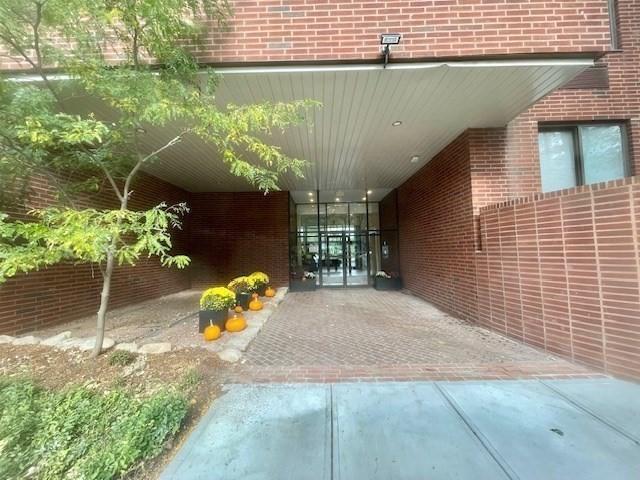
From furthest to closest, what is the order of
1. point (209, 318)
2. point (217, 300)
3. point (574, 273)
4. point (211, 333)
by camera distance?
1. point (217, 300)
2. point (209, 318)
3. point (211, 333)
4. point (574, 273)

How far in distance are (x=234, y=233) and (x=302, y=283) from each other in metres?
3.11

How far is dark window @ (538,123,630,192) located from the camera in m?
6.33

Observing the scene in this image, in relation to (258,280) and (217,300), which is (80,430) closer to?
(217,300)

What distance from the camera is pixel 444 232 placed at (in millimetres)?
7027

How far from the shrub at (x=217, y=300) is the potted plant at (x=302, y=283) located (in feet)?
18.7

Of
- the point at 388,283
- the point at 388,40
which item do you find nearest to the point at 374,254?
the point at 388,283

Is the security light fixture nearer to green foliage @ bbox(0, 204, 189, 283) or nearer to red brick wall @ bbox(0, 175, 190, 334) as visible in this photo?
green foliage @ bbox(0, 204, 189, 283)

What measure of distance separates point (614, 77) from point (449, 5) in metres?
5.24

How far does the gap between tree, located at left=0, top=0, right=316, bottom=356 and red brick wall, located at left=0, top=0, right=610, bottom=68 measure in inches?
17.9

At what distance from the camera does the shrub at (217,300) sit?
4984mm

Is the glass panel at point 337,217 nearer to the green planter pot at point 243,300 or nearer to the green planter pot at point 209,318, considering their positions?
the green planter pot at point 243,300

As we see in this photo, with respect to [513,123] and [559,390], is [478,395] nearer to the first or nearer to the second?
[559,390]

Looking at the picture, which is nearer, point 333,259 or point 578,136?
point 578,136

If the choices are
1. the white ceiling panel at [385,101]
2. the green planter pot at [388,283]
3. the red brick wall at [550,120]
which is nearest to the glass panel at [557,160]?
the red brick wall at [550,120]
